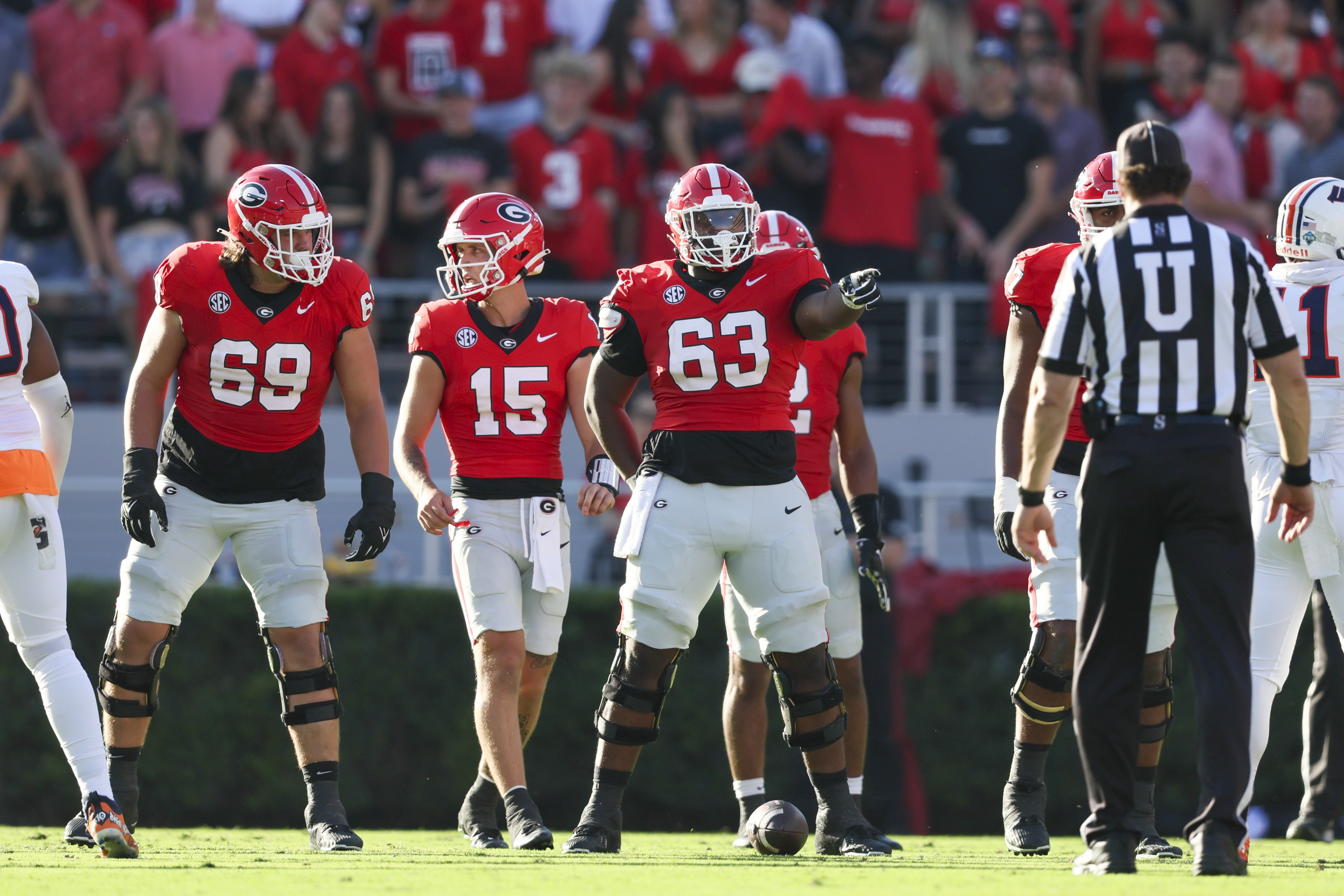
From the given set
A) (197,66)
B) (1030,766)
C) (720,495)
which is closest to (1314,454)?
(1030,766)

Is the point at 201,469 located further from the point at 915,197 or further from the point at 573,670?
the point at 915,197

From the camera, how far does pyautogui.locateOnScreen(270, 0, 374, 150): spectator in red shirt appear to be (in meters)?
12.6

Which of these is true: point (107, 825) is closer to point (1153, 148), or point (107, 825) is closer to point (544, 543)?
point (544, 543)

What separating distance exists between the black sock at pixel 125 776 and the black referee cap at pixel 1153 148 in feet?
13.1

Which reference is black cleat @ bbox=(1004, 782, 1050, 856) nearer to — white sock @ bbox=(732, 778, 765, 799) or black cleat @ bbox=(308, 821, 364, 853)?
white sock @ bbox=(732, 778, 765, 799)

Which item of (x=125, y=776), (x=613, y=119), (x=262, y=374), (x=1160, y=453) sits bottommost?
(x=125, y=776)

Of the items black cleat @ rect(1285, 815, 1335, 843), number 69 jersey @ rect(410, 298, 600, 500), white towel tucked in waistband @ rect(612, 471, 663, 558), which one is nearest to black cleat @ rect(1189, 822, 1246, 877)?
white towel tucked in waistband @ rect(612, 471, 663, 558)

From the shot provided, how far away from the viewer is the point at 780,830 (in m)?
6.17

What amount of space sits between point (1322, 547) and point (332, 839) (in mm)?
3632

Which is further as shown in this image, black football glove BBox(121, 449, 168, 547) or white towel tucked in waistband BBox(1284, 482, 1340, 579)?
white towel tucked in waistband BBox(1284, 482, 1340, 579)

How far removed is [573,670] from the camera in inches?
404

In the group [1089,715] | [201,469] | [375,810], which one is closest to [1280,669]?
[1089,715]

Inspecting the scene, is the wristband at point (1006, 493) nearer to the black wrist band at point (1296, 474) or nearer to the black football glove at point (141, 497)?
the black wrist band at point (1296, 474)

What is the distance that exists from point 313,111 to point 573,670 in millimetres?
4760
